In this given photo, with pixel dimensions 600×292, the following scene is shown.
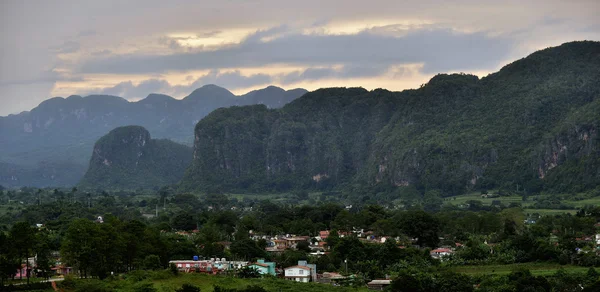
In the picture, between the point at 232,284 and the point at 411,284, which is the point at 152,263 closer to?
the point at 232,284

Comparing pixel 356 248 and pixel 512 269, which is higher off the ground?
pixel 356 248

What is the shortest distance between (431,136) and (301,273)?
90583mm

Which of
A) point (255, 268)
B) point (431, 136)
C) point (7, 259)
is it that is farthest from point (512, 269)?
point (431, 136)

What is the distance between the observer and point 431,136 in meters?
132

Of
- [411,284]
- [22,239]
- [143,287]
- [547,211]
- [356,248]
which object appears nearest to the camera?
[143,287]

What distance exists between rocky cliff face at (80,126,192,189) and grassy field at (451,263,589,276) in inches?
5110

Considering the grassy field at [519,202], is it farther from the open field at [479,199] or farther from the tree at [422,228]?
the tree at [422,228]

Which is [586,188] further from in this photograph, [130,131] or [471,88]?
[130,131]

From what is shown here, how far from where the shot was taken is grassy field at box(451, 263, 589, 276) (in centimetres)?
4528

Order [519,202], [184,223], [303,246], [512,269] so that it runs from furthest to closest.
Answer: [519,202] → [184,223] → [303,246] → [512,269]

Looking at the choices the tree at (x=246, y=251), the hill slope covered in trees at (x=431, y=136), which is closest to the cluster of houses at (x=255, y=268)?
the tree at (x=246, y=251)

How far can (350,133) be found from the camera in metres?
162

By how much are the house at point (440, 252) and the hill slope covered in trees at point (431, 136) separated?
168 feet

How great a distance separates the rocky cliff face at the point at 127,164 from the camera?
577ft
